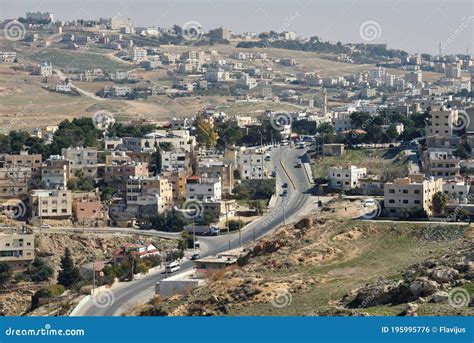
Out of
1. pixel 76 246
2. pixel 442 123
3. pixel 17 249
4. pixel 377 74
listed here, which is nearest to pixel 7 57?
pixel 377 74

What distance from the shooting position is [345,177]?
26406mm

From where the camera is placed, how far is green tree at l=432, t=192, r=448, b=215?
20797mm

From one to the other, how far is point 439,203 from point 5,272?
23.4ft

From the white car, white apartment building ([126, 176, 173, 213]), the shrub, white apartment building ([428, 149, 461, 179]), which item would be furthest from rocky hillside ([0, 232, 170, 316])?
white apartment building ([428, 149, 461, 179])

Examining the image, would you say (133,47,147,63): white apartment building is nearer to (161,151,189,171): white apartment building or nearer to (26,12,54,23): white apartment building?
(26,12,54,23): white apartment building

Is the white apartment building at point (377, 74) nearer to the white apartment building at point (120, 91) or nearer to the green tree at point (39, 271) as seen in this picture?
the white apartment building at point (120, 91)

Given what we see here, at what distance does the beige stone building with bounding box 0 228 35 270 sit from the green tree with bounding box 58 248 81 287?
5.37ft

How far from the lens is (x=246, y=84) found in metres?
63.0

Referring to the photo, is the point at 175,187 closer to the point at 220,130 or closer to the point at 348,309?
the point at 220,130

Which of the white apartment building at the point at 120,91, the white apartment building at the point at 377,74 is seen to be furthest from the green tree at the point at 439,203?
the white apartment building at the point at 377,74

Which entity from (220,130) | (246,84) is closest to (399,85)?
(246,84)

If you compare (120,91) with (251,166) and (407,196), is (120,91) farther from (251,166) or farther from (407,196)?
(407,196)

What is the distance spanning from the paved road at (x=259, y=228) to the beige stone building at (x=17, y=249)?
291 centimetres

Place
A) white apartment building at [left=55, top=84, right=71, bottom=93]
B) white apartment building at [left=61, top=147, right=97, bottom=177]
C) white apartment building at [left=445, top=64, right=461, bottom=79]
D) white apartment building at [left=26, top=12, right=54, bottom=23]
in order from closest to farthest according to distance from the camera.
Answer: white apartment building at [left=61, top=147, right=97, bottom=177] < white apartment building at [left=55, top=84, right=71, bottom=93] < white apartment building at [left=445, top=64, right=461, bottom=79] < white apartment building at [left=26, top=12, right=54, bottom=23]
